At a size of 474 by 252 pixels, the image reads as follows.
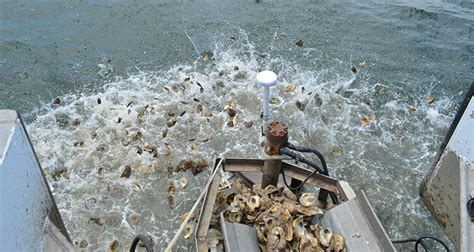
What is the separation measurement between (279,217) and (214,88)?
489 cm

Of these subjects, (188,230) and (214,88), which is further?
(214,88)

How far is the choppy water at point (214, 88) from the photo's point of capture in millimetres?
7004

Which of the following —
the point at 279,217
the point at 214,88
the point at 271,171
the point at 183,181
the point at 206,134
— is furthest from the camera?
the point at 214,88

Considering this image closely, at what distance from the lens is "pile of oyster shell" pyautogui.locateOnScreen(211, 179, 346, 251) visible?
14.4 feet

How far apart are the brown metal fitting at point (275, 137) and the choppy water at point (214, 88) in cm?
232

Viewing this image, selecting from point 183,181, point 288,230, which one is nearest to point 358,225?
point 288,230

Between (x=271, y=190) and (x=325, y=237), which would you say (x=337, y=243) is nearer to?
(x=325, y=237)

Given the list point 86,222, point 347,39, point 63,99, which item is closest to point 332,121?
point 347,39

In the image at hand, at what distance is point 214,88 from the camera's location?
355 inches

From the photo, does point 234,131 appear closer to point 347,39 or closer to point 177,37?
point 177,37

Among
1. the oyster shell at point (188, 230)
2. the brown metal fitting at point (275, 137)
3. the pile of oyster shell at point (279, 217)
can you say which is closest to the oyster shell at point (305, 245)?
the pile of oyster shell at point (279, 217)

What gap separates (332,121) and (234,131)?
2.03 m

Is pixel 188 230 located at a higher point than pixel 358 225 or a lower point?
lower

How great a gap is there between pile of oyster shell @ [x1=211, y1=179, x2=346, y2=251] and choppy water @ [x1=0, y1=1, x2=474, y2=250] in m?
1.57
